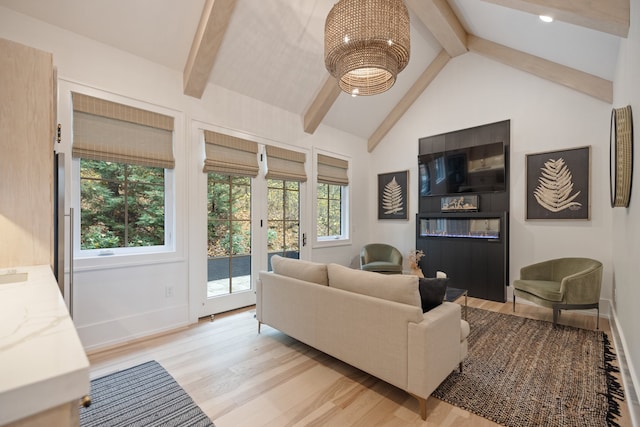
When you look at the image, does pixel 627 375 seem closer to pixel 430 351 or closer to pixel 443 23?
pixel 430 351

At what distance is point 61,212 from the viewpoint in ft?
5.92

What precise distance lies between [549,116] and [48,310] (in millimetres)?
5223

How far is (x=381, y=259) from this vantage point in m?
5.27

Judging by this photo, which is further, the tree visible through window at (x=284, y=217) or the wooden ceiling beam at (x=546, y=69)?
the tree visible through window at (x=284, y=217)

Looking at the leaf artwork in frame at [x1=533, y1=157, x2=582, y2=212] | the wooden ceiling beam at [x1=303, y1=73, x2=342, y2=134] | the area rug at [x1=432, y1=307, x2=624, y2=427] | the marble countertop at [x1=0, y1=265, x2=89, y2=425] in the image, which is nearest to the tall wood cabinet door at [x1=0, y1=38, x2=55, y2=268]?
the marble countertop at [x1=0, y1=265, x2=89, y2=425]

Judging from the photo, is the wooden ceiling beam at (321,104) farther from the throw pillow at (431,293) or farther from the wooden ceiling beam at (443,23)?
the throw pillow at (431,293)

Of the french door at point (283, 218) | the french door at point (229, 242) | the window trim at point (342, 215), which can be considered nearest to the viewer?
the french door at point (229, 242)

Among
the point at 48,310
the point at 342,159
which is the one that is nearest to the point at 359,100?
the point at 342,159

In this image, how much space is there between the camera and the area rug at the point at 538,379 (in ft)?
6.07

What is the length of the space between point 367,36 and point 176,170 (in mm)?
2430

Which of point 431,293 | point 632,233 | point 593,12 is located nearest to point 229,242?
point 431,293

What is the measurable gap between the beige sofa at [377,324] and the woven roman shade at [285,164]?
1.94 metres

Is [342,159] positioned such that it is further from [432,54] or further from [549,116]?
[549,116]

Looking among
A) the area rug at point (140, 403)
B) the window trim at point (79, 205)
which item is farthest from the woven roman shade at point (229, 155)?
the area rug at point (140, 403)
